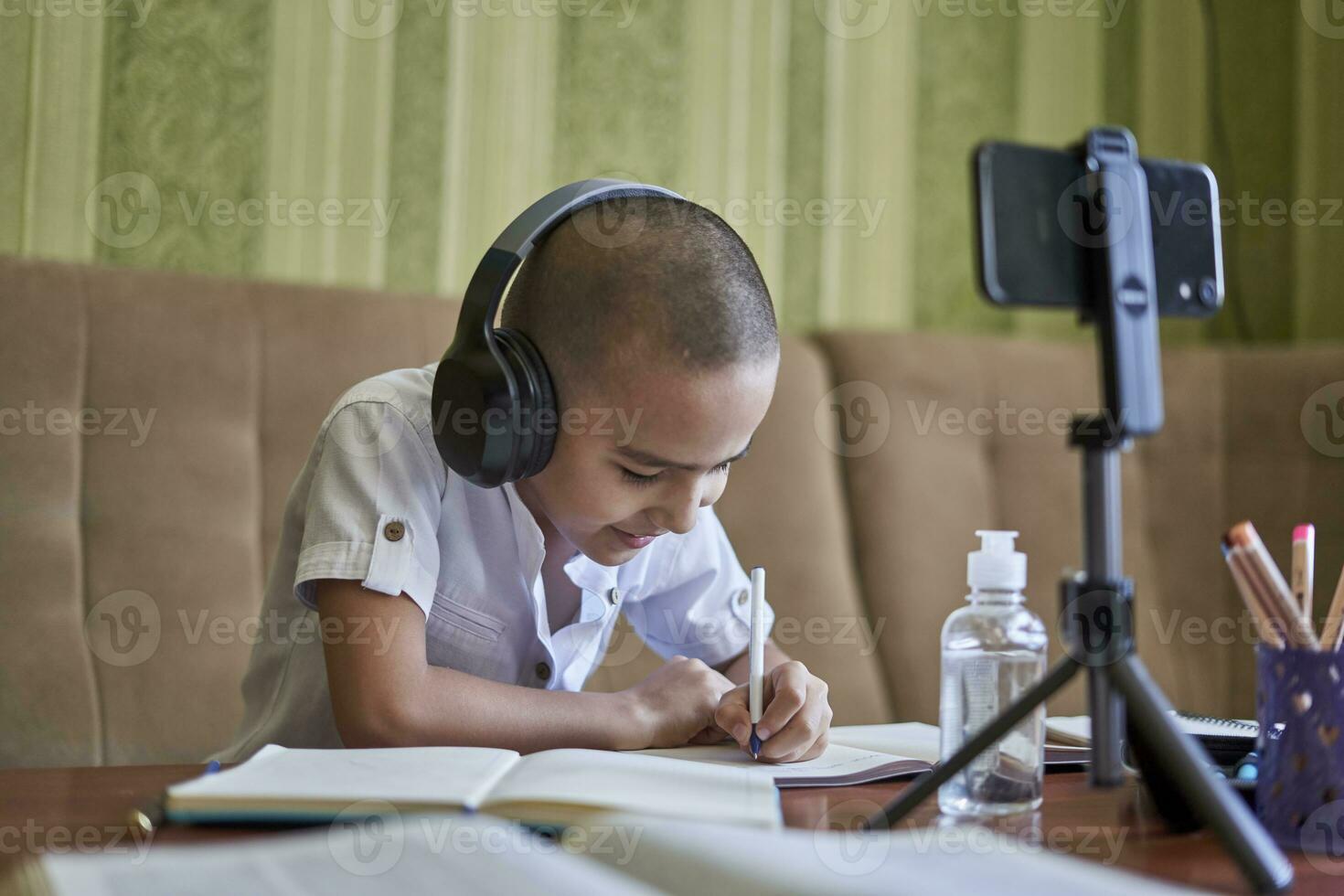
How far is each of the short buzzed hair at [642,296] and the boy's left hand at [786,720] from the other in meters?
0.23

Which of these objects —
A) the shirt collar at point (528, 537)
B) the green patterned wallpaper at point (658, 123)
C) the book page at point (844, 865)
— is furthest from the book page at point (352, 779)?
the green patterned wallpaper at point (658, 123)

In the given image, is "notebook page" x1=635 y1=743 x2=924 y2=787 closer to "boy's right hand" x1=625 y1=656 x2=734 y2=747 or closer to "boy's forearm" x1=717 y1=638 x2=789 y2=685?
"boy's right hand" x1=625 y1=656 x2=734 y2=747

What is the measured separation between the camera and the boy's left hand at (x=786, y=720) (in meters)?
0.79

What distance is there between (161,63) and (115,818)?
126cm

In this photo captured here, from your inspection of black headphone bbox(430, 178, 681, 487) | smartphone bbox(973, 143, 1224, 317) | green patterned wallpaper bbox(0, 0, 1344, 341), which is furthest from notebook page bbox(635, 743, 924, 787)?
green patterned wallpaper bbox(0, 0, 1344, 341)

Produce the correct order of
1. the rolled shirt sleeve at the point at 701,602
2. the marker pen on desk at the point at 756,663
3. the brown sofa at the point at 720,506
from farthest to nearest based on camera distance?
the brown sofa at the point at 720,506 → the rolled shirt sleeve at the point at 701,602 → the marker pen on desk at the point at 756,663

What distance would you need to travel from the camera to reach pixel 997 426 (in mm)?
1717

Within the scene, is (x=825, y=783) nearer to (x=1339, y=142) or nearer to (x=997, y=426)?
(x=997, y=426)

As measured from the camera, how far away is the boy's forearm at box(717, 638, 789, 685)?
1.03m

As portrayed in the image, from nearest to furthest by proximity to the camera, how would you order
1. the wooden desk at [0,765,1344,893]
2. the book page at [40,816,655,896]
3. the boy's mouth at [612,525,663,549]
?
the book page at [40,816,655,896] < the wooden desk at [0,765,1344,893] < the boy's mouth at [612,525,663,549]

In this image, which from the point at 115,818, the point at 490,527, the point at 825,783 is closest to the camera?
the point at 115,818

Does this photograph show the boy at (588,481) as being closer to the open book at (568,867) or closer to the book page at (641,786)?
the book page at (641,786)

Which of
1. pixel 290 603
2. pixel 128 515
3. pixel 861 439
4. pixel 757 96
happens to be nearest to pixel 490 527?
pixel 290 603

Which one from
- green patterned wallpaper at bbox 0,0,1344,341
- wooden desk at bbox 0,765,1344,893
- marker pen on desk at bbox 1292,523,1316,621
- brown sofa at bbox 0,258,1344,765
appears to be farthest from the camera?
green patterned wallpaper at bbox 0,0,1344,341
